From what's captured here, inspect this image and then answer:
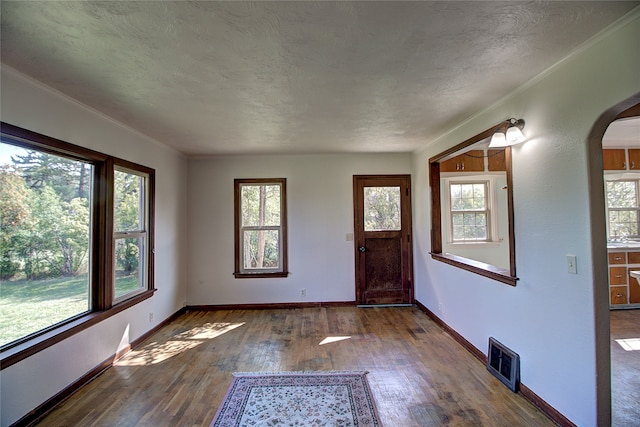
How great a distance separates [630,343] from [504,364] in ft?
6.07

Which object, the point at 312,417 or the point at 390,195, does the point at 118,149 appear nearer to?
the point at 312,417

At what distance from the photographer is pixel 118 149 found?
3.13 metres

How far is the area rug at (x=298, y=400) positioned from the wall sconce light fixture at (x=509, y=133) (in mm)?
2260

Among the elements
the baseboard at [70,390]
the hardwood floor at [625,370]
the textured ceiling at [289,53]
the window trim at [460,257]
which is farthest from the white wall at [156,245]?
the hardwood floor at [625,370]

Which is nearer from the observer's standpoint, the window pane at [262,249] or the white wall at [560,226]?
the white wall at [560,226]

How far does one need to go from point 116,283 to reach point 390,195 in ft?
12.6

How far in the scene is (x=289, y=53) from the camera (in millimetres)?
1821

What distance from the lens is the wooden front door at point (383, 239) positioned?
4.85 meters

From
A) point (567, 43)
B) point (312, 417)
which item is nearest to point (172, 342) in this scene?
point (312, 417)

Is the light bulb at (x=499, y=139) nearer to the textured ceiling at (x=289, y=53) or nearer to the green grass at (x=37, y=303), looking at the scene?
the textured ceiling at (x=289, y=53)

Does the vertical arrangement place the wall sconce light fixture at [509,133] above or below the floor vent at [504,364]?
above

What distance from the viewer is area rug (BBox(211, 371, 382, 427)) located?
82.2 inches

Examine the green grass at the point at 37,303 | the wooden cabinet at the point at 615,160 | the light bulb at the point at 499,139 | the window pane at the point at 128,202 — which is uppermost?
the wooden cabinet at the point at 615,160

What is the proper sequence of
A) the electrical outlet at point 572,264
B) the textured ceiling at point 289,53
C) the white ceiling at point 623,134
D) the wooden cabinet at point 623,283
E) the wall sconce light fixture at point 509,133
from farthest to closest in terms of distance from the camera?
the wooden cabinet at point 623,283 < the white ceiling at point 623,134 < the wall sconce light fixture at point 509,133 < the electrical outlet at point 572,264 < the textured ceiling at point 289,53
